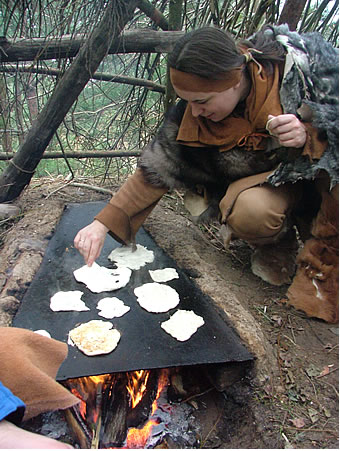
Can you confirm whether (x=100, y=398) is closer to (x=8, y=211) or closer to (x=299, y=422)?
(x=299, y=422)

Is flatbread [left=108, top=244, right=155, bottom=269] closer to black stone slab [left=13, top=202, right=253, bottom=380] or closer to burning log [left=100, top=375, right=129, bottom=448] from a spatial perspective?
black stone slab [left=13, top=202, right=253, bottom=380]

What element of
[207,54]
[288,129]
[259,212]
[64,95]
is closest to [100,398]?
[259,212]

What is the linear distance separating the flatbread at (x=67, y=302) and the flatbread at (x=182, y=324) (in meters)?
0.37

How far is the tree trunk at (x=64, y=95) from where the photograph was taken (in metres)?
2.41

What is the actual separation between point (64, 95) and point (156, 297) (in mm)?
1543

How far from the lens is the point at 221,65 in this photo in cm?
163

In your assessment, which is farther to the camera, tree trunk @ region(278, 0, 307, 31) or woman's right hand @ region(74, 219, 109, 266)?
tree trunk @ region(278, 0, 307, 31)

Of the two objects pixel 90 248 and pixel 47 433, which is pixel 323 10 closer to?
pixel 90 248

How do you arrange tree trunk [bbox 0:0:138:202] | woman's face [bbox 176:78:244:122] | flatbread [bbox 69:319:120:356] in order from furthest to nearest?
1. tree trunk [bbox 0:0:138:202]
2. woman's face [bbox 176:78:244:122]
3. flatbread [bbox 69:319:120:356]

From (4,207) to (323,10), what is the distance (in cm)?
254

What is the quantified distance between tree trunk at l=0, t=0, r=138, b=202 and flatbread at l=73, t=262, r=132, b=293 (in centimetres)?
115

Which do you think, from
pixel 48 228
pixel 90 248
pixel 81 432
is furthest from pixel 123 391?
pixel 48 228

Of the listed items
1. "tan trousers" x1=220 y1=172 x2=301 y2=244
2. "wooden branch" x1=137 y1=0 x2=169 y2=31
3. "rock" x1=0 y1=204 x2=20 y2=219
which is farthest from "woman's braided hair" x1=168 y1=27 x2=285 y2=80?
"rock" x1=0 y1=204 x2=20 y2=219

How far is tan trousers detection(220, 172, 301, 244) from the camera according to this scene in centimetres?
191
